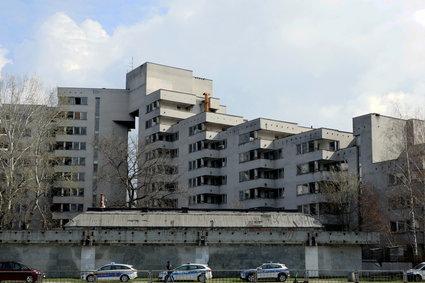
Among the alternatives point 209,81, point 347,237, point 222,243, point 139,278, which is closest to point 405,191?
point 347,237

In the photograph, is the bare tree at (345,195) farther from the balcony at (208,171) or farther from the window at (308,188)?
the balcony at (208,171)

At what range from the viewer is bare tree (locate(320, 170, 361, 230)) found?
74.7 meters

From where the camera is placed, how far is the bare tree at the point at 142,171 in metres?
82.9

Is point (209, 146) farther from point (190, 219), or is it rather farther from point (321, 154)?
point (190, 219)

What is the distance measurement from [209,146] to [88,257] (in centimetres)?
5198

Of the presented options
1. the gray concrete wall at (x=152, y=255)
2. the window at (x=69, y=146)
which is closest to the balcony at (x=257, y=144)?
the window at (x=69, y=146)

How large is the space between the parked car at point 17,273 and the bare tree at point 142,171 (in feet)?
111

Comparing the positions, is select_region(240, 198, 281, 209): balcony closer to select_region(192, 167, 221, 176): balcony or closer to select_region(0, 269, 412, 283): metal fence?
select_region(192, 167, 221, 176): balcony

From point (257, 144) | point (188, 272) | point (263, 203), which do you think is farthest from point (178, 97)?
point (188, 272)

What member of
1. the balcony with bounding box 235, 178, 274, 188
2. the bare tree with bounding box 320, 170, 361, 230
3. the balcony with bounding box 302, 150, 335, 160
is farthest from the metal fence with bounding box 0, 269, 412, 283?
the balcony with bounding box 235, 178, 274, 188

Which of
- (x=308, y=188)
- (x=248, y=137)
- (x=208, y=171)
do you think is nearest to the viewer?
(x=308, y=188)

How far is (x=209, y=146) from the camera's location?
10088 cm

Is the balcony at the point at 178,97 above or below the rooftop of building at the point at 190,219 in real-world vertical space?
above

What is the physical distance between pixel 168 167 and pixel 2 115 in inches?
1351
